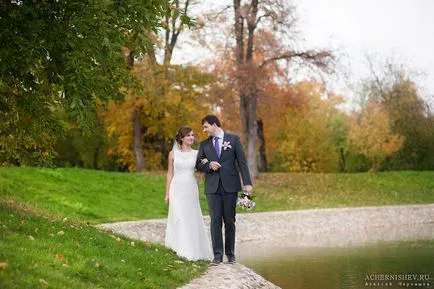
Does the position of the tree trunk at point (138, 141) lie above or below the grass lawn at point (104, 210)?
above

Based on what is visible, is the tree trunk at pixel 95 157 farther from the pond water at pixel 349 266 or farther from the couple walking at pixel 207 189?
the couple walking at pixel 207 189

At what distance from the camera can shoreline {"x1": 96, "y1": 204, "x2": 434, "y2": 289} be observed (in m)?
21.2

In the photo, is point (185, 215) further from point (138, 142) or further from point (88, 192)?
point (138, 142)

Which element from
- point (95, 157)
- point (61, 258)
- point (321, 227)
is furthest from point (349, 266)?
point (95, 157)

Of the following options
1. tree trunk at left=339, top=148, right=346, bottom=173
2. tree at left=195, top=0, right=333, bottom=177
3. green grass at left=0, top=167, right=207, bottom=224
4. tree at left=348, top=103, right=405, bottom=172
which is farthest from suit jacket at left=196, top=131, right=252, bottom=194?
tree trunk at left=339, top=148, right=346, bottom=173

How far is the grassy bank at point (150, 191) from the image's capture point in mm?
23984

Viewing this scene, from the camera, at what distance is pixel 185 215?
12.6 meters

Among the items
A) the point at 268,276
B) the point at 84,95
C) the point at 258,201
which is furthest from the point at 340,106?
the point at 84,95

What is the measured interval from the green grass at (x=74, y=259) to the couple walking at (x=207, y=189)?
0.46 metres

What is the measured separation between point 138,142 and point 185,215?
85.0ft

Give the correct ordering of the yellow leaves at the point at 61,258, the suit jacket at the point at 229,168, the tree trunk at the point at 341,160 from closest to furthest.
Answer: the yellow leaves at the point at 61,258 < the suit jacket at the point at 229,168 < the tree trunk at the point at 341,160

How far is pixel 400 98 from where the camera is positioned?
48844mm

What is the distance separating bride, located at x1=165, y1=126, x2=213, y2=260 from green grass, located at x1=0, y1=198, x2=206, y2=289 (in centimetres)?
38

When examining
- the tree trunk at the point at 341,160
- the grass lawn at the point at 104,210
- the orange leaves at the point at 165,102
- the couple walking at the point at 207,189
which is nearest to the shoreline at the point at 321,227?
the grass lawn at the point at 104,210
